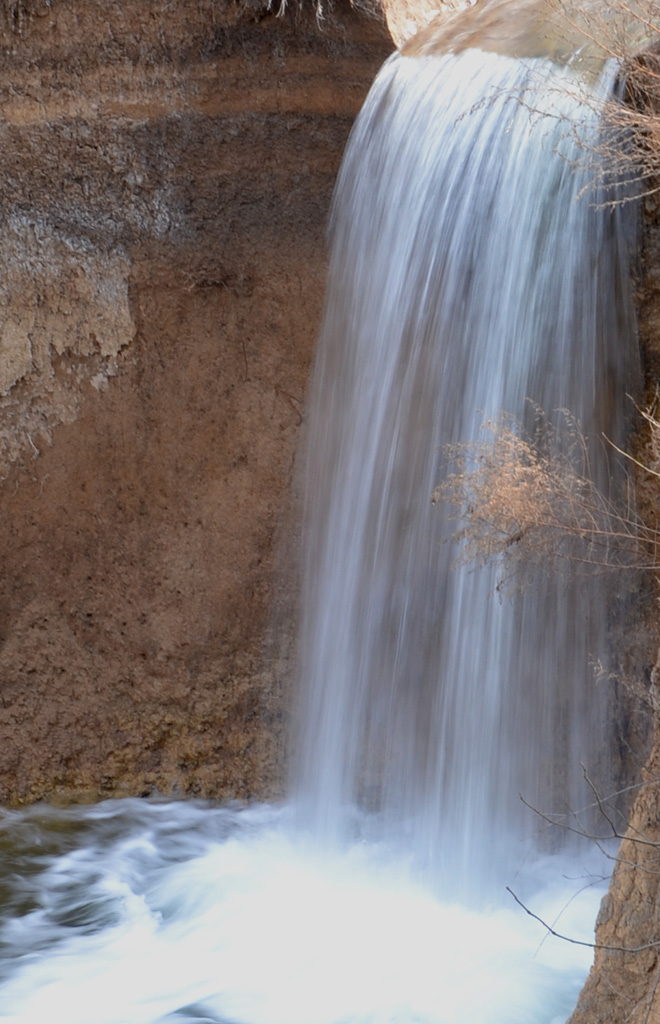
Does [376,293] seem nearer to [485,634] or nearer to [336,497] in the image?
[336,497]

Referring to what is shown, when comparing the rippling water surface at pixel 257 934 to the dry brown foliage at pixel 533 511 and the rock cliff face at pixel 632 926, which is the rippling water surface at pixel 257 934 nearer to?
the rock cliff face at pixel 632 926

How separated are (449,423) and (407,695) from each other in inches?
51.9

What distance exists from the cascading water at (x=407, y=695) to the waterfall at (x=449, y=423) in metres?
0.01

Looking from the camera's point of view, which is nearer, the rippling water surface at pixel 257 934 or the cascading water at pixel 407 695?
the rippling water surface at pixel 257 934

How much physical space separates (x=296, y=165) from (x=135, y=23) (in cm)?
101

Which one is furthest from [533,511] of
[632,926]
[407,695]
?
[407,695]

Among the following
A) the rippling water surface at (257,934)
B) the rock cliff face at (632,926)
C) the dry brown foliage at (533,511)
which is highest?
the dry brown foliage at (533,511)

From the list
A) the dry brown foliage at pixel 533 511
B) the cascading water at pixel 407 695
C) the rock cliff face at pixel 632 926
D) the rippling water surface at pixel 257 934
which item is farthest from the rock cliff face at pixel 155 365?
the rock cliff face at pixel 632 926

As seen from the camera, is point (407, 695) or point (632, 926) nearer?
point (632, 926)

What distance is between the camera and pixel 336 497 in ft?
17.9

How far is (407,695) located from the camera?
203 inches

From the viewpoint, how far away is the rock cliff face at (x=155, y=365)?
5.34 metres

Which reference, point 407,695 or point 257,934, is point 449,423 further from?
point 257,934

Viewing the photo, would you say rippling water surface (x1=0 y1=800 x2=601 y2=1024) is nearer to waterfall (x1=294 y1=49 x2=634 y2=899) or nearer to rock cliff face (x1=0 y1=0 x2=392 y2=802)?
waterfall (x1=294 y1=49 x2=634 y2=899)
